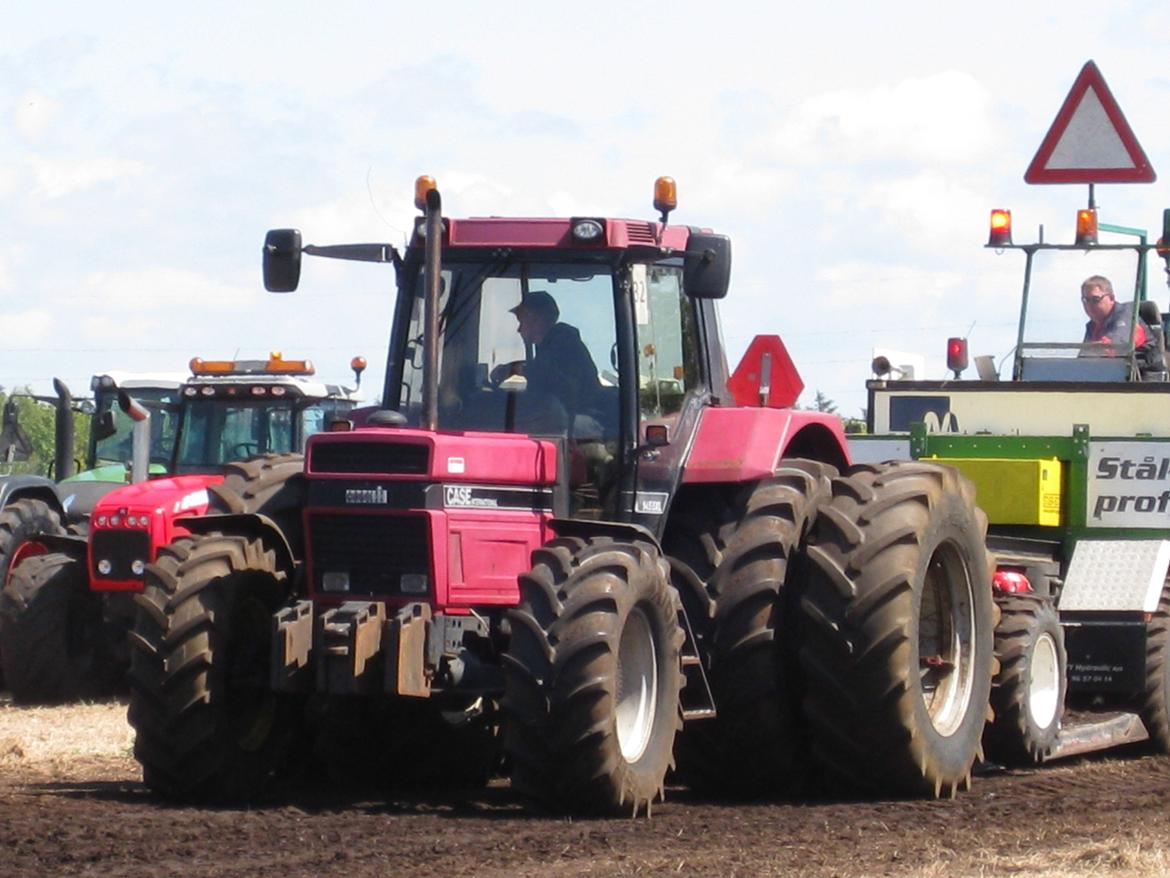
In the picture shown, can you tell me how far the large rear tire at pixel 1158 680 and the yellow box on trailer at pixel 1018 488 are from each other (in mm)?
783

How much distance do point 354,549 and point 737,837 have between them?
1853 mm

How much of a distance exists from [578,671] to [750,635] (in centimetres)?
113

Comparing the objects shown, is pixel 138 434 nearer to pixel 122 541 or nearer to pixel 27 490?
pixel 122 541

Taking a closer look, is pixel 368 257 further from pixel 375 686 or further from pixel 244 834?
pixel 244 834

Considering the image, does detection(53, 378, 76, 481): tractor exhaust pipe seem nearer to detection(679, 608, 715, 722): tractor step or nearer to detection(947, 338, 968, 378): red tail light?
detection(947, 338, 968, 378): red tail light

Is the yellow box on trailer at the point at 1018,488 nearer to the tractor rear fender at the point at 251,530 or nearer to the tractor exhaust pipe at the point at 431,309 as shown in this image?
the tractor exhaust pipe at the point at 431,309

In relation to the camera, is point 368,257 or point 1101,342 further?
point 1101,342

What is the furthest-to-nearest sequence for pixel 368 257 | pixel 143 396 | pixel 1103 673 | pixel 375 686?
1. pixel 143 396
2. pixel 1103 673
3. pixel 368 257
4. pixel 375 686

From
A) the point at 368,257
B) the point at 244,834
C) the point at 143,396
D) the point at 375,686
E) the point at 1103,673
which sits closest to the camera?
the point at 244,834

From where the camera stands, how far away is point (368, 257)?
8.59 meters

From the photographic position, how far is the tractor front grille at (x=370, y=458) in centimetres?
760

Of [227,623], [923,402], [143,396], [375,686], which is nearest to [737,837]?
[375,686]

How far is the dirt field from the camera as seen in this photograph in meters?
6.22

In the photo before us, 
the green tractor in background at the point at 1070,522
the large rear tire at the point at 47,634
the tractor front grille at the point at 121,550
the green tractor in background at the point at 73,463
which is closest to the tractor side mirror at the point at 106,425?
the green tractor in background at the point at 73,463
